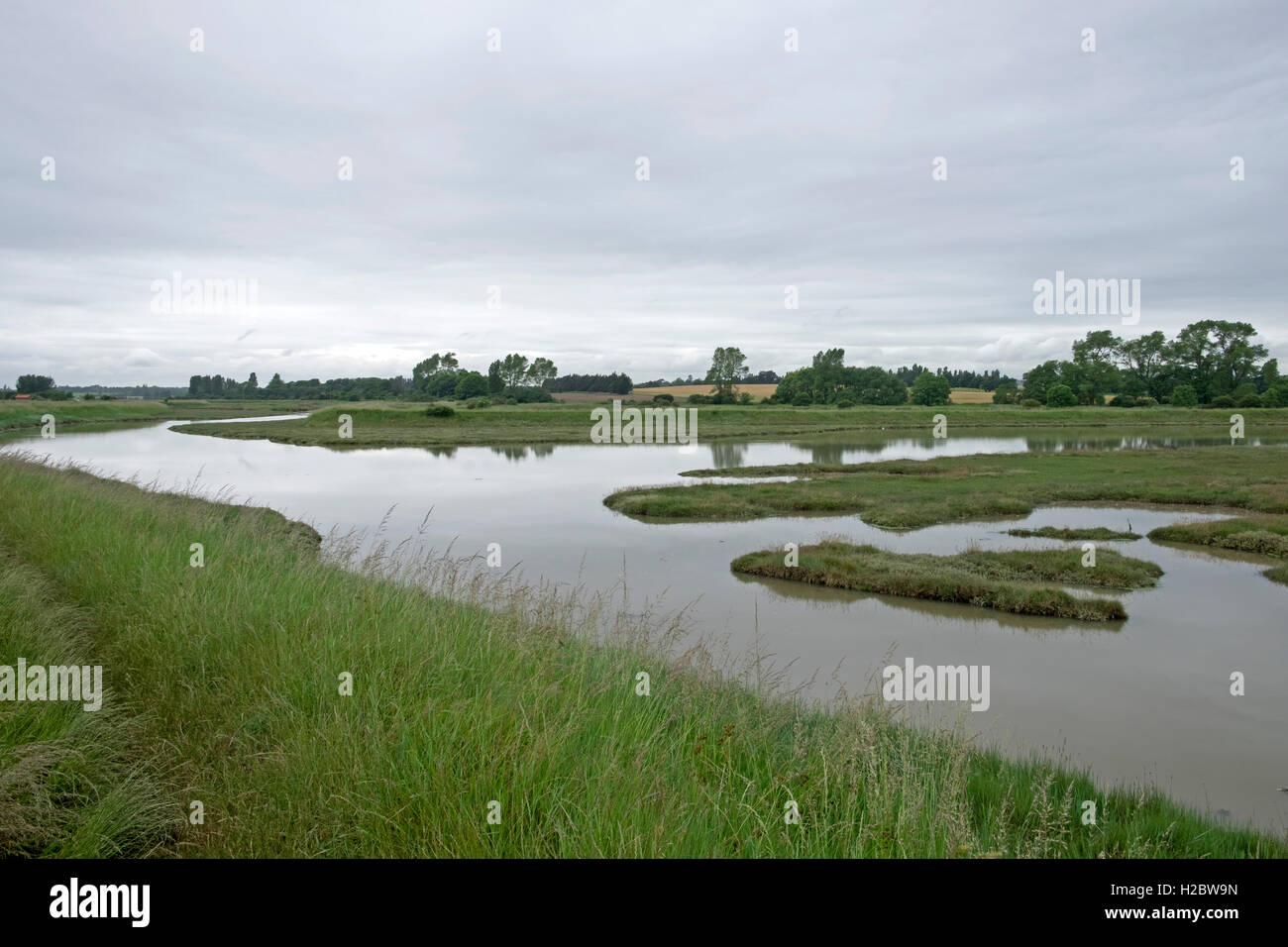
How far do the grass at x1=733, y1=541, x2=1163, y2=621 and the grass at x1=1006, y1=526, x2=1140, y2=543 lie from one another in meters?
2.90

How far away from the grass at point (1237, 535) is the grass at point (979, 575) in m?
4.35

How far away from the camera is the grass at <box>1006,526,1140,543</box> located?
813 inches

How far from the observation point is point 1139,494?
2853cm

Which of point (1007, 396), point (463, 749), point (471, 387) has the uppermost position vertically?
point (471, 387)

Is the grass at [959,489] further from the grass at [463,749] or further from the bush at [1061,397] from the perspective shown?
the bush at [1061,397]

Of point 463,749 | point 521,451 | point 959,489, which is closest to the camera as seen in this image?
point 463,749

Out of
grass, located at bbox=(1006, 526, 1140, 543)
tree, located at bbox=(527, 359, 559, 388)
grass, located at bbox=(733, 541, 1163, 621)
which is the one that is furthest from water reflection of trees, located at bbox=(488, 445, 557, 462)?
tree, located at bbox=(527, 359, 559, 388)

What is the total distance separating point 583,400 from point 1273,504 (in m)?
93.2

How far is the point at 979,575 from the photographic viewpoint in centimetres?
1588

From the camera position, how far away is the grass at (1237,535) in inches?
748

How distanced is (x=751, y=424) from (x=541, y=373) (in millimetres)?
52850

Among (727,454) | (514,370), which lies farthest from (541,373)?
(727,454)

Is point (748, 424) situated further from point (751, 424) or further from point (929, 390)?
point (929, 390)
